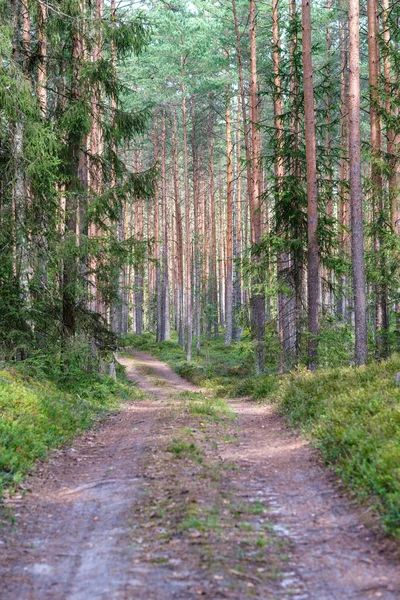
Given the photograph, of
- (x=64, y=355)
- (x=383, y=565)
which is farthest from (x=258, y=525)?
(x=64, y=355)

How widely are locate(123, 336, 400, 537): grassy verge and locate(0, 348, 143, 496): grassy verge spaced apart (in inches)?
162

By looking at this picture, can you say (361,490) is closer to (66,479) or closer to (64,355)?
(66,479)

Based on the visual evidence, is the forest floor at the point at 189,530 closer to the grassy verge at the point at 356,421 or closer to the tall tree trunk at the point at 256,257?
the grassy verge at the point at 356,421

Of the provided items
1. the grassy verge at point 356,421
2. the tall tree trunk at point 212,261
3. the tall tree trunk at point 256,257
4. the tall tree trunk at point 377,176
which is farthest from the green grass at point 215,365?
the tall tree trunk at point 212,261

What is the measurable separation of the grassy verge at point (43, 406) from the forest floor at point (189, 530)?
0.36m

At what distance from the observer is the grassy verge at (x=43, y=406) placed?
8.45 meters

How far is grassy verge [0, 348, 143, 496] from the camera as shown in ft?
27.7

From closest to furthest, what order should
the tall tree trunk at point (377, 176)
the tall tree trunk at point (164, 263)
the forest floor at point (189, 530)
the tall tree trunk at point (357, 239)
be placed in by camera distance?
the forest floor at point (189, 530), the tall tree trunk at point (357, 239), the tall tree trunk at point (377, 176), the tall tree trunk at point (164, 263)

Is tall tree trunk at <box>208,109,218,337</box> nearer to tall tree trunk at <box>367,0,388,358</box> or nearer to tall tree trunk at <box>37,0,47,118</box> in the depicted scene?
tall tree trunk at <box>367,0,388,358</box>

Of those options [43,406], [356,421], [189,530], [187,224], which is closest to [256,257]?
[43,406]

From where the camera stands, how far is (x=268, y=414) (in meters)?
14.1

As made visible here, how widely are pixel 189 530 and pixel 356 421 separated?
12.8ft

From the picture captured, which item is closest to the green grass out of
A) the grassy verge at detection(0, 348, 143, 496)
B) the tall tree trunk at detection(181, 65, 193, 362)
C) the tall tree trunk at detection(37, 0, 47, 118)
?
the tall tree trunk at detection(181, 65, 193, 362)

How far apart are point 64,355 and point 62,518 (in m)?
8.66
